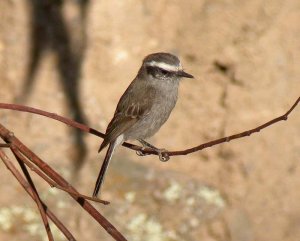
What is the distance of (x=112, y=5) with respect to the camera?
6.43 metres

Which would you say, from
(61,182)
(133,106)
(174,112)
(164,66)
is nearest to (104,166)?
(133,106)

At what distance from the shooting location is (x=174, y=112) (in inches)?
259

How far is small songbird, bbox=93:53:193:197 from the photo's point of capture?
496cm

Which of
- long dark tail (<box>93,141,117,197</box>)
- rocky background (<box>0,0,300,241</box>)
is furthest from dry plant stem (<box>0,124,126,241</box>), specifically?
rocky background (<box>0,0,300,241</box>)

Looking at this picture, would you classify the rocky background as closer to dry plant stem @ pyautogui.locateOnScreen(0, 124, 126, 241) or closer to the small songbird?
the small songbird

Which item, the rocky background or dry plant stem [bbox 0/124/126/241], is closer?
dry plant stem [bbox 0/124/126/241]

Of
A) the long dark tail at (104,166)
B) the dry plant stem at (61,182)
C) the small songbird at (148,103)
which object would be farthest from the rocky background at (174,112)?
the dry plant stem at (61,182)

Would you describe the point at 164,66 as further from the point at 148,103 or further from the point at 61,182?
the point at 61,182

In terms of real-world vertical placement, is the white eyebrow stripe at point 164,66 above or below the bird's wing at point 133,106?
above

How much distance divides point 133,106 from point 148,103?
105mm

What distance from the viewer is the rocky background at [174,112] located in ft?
20.9

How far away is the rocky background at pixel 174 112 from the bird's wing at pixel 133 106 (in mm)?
1427

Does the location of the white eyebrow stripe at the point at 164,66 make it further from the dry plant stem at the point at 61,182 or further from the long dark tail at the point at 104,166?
the dry plant stem at the point at 61,182

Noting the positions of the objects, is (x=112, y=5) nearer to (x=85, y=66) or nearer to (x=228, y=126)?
(x=85, y=66)
